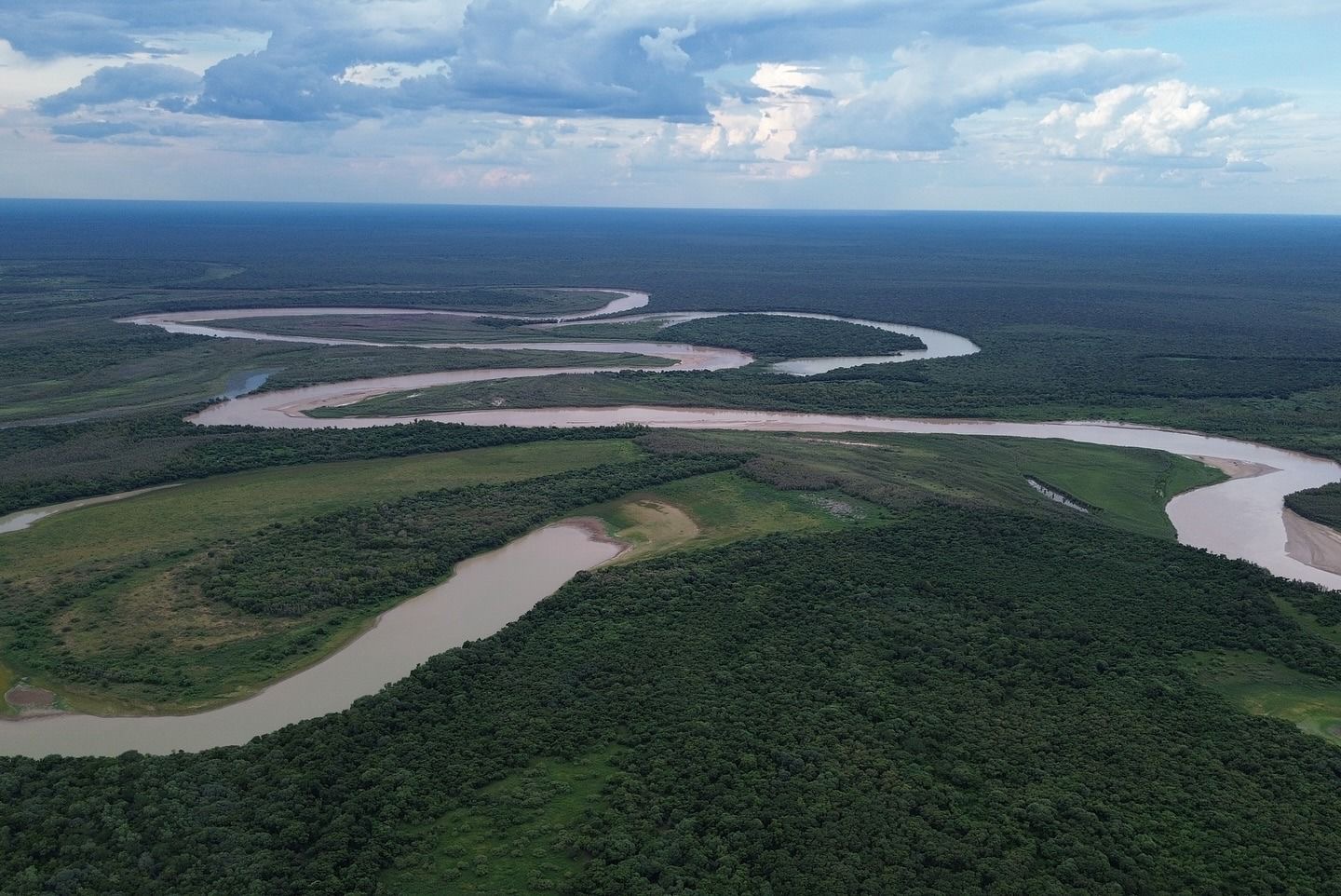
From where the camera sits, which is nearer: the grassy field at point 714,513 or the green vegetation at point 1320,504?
the grassy field at point 714,513

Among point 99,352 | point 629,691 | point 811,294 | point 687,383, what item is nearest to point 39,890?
point 629,691

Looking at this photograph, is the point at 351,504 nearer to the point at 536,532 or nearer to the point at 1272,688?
the point at 536,532

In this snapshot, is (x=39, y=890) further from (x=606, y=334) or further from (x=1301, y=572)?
(x=606, y=334)

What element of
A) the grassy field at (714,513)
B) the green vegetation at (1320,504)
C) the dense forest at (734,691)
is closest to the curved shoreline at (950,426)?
the green vegetation at (1320,504)

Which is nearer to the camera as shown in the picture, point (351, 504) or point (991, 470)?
point (351, 504)

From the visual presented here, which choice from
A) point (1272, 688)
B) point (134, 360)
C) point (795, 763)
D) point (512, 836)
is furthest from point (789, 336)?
point (512, 836)

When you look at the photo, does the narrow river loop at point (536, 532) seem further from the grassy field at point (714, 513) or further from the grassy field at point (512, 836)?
the grassy field at point (512, 836)
